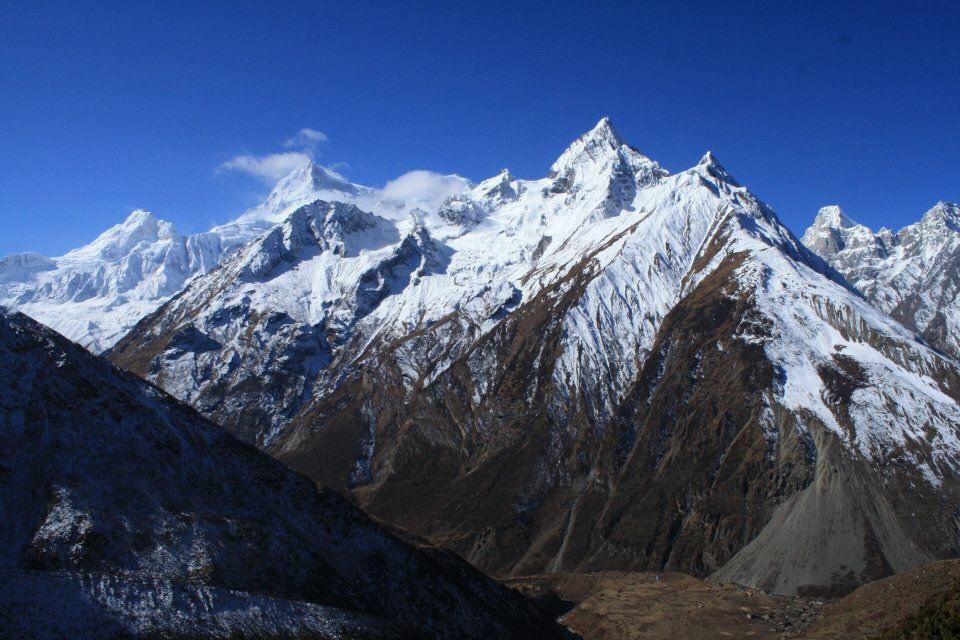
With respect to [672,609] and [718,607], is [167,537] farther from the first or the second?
[718,607]

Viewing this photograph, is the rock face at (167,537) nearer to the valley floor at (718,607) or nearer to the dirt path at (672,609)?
the dirt path at (672,609)

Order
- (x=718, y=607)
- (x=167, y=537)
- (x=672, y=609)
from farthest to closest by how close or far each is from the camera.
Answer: (x=672, y=609) < (x=718, y=607) < (x=167, y=537)

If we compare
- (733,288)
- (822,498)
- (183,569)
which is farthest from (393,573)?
(733,288)

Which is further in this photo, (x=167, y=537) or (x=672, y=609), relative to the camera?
(x=672, y=609)

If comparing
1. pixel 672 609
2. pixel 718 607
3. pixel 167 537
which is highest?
pixel 718 607

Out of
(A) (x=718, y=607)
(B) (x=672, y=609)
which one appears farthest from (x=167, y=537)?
(A) (x=718, y=607)

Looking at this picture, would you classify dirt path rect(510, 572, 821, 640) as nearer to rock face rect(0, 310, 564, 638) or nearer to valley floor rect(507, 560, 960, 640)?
valley floor rect(507, 560, 960, 640)

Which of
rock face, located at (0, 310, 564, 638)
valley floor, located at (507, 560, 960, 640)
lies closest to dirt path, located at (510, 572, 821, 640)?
valley floor, located at (507, 560, 960, 640)

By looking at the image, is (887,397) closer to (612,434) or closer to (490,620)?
(612,434)

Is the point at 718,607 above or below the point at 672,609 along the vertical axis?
above
